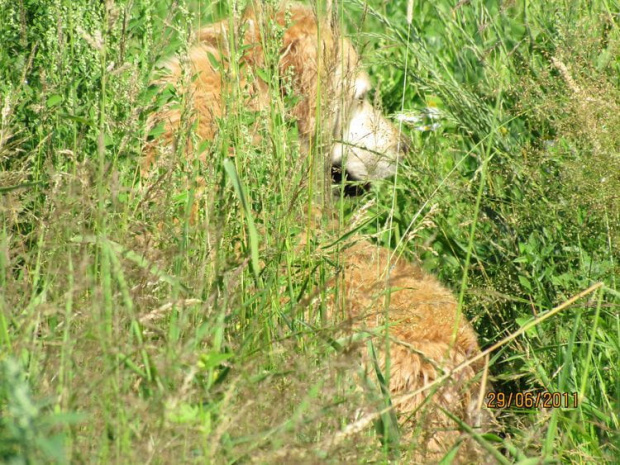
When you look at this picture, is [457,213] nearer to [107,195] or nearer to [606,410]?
[606,410]

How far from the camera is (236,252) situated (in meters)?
2.66

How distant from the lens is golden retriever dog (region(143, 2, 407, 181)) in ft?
8.19

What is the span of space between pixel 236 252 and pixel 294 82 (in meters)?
0.87

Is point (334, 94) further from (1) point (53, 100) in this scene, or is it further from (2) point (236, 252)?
(1) point (53, 100)

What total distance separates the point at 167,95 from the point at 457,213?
129 cm

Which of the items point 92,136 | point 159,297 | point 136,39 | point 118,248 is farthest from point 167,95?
point 118,248

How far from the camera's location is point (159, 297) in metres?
2.21

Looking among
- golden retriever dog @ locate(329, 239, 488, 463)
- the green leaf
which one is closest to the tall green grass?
the green leaf
